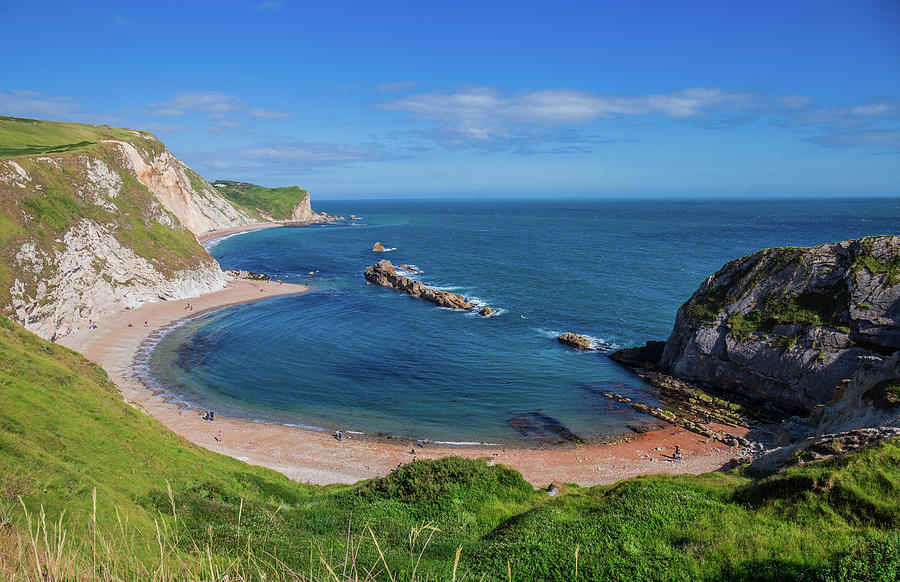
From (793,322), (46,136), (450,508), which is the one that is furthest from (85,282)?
(793,322)

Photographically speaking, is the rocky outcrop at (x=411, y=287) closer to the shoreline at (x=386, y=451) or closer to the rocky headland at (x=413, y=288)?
the rocky headland at (x=413, y=288)

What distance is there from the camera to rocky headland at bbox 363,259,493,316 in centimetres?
7800

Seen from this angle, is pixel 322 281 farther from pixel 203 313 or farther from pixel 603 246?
pixel 603 246

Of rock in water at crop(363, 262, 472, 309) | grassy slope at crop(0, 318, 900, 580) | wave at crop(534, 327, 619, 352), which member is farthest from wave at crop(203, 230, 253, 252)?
grassy slope at crop(0, 318, 900, 580)

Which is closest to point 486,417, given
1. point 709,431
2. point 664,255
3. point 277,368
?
point 709,431

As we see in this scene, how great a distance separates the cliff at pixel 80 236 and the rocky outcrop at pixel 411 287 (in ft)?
94.9

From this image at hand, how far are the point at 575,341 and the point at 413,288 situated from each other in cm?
3611

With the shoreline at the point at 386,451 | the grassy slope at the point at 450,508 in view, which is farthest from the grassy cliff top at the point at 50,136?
the grassy slope at the point at 450,508

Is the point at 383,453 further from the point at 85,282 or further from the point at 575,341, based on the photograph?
the point at 85,282

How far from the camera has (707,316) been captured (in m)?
48.7

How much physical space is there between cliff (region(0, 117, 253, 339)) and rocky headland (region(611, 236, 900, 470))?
219ft

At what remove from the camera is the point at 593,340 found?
61.0 metres

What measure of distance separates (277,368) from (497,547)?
144 ft

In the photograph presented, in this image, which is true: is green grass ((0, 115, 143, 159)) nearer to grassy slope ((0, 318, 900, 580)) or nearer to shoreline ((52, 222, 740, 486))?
shoreline ((52, 222, 740, 486))
